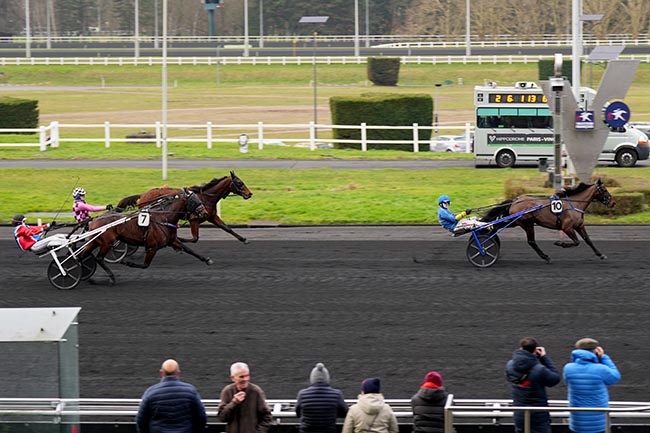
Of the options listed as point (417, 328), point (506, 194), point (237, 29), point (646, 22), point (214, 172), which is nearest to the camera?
point (417, 328)

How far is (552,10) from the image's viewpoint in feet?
292

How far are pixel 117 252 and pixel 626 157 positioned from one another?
62.5 ft

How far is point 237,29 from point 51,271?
308ft

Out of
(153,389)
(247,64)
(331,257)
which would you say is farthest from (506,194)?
(247,64)

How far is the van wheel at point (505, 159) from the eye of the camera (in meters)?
32.2

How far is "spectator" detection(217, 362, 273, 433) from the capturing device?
27.4ft

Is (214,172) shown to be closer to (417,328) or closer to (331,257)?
(331,257)

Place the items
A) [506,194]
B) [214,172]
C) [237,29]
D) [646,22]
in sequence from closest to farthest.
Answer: [506,194]
[214,172]
[646,22]
[237,29]

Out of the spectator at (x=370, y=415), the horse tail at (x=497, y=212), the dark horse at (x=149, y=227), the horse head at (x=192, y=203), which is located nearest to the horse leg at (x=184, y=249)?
the dark horse at (x=149, y=227)

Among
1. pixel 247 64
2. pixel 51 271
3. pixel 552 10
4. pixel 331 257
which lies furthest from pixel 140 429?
pixel 552 10

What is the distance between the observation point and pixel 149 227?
16.3 m

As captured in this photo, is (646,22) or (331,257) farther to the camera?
(646,22)

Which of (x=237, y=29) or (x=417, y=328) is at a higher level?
(x=237, y=29)

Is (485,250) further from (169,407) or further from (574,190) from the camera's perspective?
(169,407)
